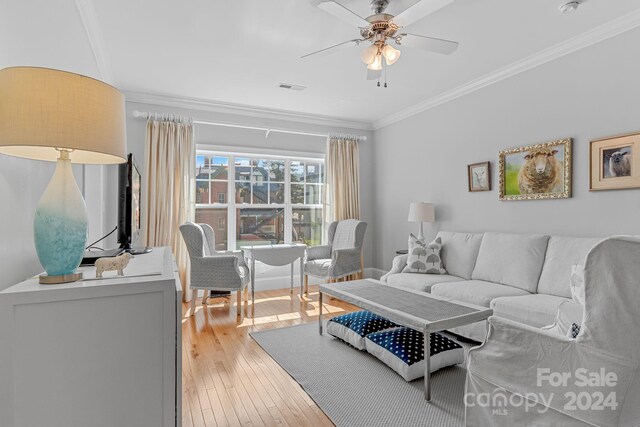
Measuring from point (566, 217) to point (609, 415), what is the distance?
2317 mm

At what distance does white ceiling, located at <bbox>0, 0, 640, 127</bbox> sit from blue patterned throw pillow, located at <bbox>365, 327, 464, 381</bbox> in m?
2.32

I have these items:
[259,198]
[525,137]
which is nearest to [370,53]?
[525,137]

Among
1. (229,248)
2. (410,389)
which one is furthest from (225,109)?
(410,389)

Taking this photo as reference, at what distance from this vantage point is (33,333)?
3.44 ft

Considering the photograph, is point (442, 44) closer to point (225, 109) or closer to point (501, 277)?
point (501, 277)

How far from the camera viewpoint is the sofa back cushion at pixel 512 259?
300cm

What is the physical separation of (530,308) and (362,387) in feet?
4.39

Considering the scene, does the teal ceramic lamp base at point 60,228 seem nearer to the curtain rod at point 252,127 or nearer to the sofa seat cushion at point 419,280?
the sofa seat cushion at point 419,280

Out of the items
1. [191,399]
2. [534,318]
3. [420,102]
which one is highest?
[420,102]

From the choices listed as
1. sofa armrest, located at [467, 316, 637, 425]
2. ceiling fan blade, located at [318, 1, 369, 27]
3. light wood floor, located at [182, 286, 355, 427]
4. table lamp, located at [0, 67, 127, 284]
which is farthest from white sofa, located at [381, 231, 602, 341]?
table lamp, located at [0, 67, 127, 284]

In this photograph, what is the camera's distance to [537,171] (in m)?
3.27

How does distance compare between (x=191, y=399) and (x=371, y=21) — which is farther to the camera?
(x=371, y=21)

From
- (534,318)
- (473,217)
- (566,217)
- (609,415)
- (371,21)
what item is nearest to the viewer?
(609,415)

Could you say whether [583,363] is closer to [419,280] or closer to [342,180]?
[419,280]
